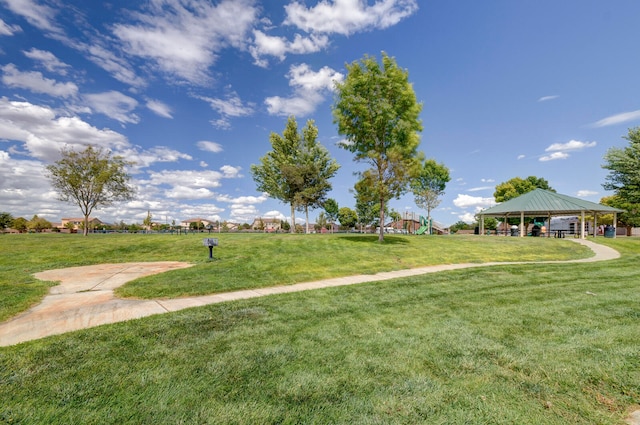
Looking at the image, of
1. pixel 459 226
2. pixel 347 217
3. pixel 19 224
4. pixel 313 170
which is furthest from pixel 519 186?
pixel 19 224

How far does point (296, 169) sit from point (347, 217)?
52.3 m

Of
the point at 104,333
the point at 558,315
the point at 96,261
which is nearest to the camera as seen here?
the point at 104,333

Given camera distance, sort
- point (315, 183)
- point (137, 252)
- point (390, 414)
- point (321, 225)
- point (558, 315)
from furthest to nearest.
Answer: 1. point (321, 225)
2. point (315, 183)
3. point (137, 252)
4. point (558, 315)
5. point (390, 414)

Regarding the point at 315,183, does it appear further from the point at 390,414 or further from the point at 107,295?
the point at 390,414

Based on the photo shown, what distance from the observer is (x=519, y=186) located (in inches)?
1935

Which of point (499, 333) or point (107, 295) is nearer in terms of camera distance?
point (499, 333)

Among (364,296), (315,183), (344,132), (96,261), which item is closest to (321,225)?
(315,183)

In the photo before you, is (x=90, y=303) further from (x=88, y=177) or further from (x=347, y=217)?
(x=347, y=217)

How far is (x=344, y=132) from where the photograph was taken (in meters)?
17.7

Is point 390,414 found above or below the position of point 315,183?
below

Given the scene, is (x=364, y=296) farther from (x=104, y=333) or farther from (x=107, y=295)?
(x=107, y=295)

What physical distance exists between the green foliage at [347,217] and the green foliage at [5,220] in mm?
74853

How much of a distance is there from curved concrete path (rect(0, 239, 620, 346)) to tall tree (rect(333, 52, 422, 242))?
9238 mm

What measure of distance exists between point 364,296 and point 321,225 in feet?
217
